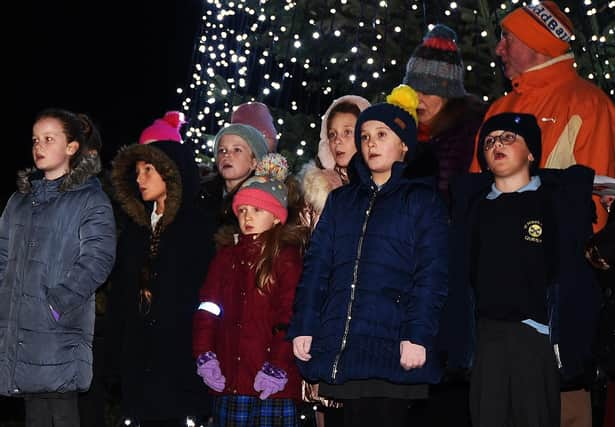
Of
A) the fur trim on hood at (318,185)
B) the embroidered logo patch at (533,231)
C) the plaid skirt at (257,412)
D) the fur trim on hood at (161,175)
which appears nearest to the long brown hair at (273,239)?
the fur trim on hood at (318,185)

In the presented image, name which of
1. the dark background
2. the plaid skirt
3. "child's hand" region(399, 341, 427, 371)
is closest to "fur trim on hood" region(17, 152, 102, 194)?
the plaid skirt

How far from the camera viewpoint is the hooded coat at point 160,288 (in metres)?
6.33

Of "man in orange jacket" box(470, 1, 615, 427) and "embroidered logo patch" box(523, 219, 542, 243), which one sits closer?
"embroidered logo patch" box(523, 219, 542, 243)

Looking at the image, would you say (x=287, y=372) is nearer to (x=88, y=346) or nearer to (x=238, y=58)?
(x=88, y=346)

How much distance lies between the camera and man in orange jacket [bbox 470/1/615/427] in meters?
5.99

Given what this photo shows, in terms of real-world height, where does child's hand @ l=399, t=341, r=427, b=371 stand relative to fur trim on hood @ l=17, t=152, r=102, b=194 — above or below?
below

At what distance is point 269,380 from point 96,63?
15.1 metres

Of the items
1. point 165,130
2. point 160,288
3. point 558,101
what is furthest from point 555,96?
point 165,130

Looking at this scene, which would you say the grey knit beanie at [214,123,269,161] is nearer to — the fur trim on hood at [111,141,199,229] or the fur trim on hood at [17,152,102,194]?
the fur trim on hood at [111,141,199,229]

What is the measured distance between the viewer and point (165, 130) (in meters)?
8.98

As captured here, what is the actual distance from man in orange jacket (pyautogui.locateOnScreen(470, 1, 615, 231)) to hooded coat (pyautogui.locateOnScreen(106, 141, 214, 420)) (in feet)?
5.89

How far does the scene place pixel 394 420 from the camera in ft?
17.3

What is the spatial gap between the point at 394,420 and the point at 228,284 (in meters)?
1.39

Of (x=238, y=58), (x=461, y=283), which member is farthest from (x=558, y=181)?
(x=238, y=58)
